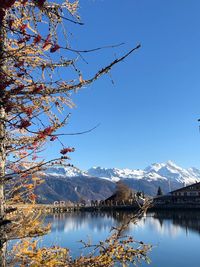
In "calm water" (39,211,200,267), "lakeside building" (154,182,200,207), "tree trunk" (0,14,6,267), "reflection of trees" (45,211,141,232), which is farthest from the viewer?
"lakeside building" (154,182,200,207)

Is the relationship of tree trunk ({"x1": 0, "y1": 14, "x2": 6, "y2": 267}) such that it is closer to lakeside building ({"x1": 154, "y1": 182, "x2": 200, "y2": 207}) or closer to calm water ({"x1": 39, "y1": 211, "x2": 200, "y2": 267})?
calm water ({"x1": 39, "y1": 211, "x2": 200, "y2": 267})

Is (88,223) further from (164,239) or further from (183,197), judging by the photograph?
(183,197)

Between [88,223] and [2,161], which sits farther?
[88,223]

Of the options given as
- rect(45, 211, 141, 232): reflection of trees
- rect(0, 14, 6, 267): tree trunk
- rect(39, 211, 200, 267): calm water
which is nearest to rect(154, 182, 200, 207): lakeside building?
rect(45, 211, 141, 232): reflection of trees

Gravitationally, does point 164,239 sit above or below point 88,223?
below

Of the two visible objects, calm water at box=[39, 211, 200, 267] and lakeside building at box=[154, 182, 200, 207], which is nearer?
calm water at box=[39, 211, 200, 267]

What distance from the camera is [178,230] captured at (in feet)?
171

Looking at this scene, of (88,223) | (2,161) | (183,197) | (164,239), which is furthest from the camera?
(183,197)

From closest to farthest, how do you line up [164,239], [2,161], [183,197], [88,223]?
[2,161] < [164,239] < [88,223] < [183,197]

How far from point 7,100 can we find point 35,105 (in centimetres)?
115

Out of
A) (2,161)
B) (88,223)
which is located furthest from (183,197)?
(2,161)

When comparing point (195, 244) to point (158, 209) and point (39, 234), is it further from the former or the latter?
point (158, 209)

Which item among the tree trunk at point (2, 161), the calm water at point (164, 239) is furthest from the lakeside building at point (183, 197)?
the tree trunk at point (2, 161)

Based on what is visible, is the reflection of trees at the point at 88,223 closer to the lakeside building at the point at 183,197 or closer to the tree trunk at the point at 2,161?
the lakeside building at the point at 183,197
